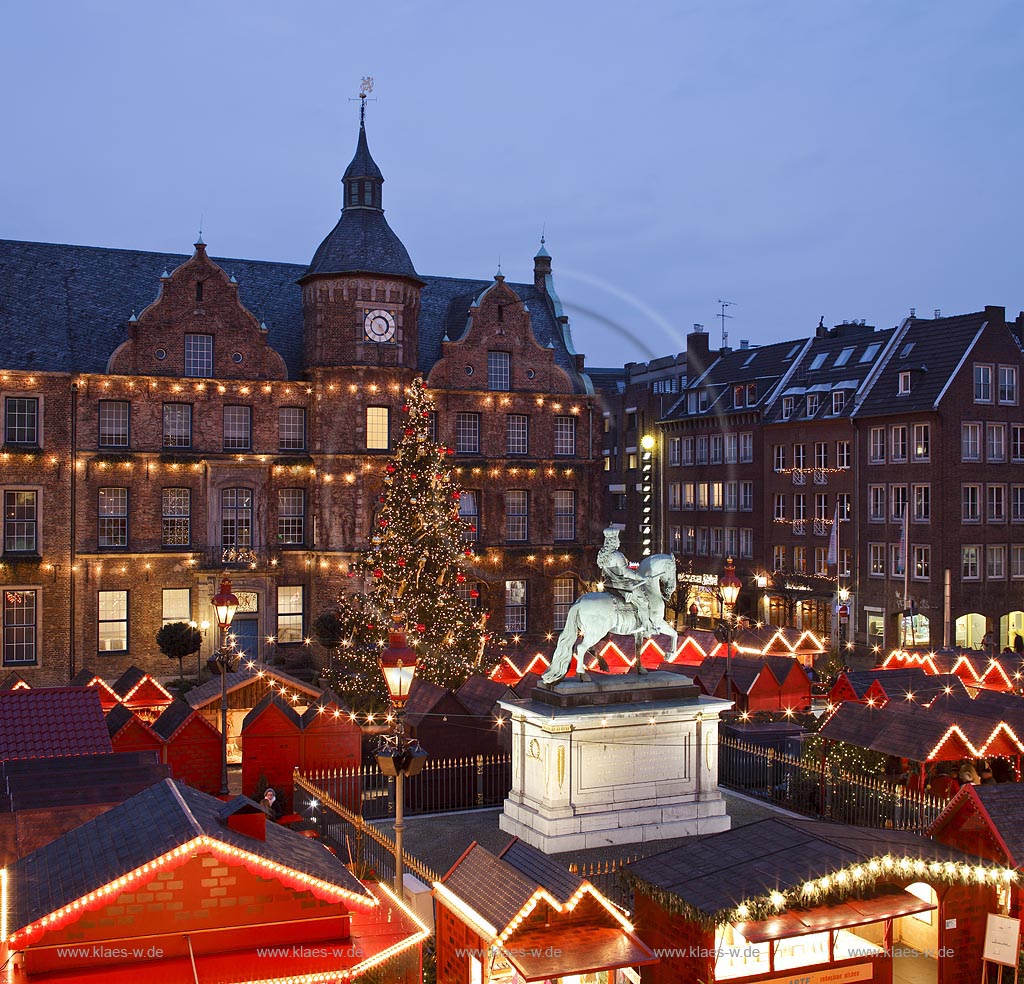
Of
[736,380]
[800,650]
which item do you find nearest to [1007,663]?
[800,650]

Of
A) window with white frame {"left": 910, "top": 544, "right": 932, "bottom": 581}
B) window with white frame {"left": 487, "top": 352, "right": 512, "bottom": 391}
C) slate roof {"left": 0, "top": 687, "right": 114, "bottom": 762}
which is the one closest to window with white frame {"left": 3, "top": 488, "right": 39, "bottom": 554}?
window with white frame {"left": 487, "top": 352, "right": 512, "bottom": 391}

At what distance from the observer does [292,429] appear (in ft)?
127

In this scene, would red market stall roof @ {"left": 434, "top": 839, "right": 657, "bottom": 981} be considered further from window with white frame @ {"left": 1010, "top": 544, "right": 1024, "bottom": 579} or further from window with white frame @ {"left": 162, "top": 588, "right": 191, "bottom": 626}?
window with white frame @ {"left": 1010, "top": 544, "right": 1024, "bottom": 579}

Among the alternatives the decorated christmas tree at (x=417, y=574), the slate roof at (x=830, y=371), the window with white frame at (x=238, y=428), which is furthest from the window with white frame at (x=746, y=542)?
the window with white frame at (x=238, y=428)

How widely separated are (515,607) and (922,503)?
59.5 feet

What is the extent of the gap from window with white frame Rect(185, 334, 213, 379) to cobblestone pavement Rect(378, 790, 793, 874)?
2184 centimetres

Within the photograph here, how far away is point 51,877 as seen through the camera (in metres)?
8.61

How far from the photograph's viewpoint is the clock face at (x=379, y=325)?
3797 cm

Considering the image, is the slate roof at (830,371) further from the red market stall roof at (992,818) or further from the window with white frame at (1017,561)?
the red market stall roof at (992,818)

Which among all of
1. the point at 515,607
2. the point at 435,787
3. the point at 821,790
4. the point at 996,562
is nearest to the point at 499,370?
the point at 515,607

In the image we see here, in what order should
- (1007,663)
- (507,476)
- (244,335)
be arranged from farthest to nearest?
(507,476) < (244,335) < (1007,663)

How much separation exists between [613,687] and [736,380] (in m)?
44.4

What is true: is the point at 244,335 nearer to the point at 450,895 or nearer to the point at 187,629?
the point at 187,629

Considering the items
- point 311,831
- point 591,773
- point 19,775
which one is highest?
point 19,775
